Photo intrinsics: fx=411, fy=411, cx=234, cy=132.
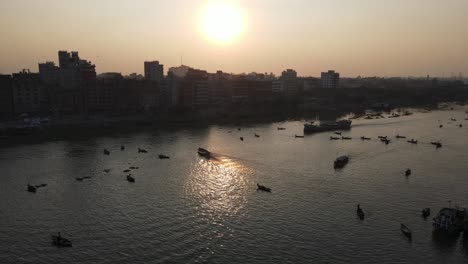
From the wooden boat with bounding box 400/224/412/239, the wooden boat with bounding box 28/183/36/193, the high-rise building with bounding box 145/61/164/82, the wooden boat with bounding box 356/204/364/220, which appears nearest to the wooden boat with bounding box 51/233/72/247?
the wooden boat with bounding box 28/183/36/193

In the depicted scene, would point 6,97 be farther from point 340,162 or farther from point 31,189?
point 340,162

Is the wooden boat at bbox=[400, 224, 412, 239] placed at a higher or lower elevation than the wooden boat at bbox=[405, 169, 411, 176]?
lower

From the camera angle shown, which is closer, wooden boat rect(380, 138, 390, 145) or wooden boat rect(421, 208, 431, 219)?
wooden boat rect(421, 208, 431, 219)

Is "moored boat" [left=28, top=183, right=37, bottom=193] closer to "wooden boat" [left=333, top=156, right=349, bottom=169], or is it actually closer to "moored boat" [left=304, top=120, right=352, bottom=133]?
"wooden boat" [left=333, top=156, right=349, bottom=169]

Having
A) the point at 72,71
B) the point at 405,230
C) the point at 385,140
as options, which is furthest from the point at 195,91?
the point at 405,230

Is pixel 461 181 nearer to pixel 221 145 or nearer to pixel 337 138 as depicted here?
pixel 337 138

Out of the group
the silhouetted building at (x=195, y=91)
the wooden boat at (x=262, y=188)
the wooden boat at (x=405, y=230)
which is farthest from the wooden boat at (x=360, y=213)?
the silhouetted building at (x=195, y=91)

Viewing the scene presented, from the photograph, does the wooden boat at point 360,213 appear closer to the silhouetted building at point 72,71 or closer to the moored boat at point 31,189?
the moored boat at point 31,189
